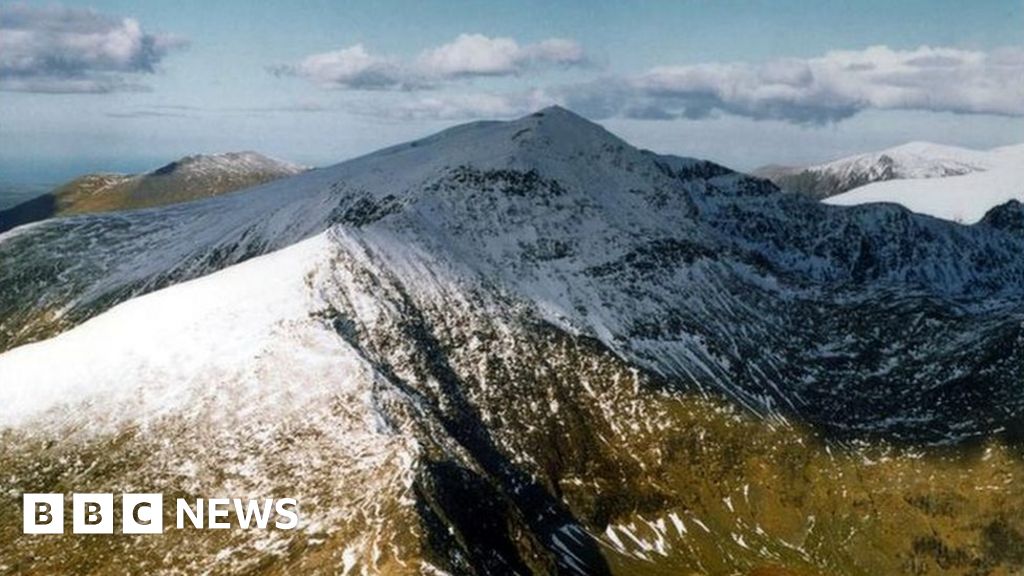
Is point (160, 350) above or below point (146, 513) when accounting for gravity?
above

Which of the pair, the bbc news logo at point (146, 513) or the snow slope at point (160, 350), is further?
the snow slope at point (160, 350)

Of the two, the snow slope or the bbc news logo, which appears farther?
the snow slope

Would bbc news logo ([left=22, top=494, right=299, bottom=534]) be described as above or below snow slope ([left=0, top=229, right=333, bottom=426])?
below

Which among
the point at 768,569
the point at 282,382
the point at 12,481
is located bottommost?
the point at 768,569

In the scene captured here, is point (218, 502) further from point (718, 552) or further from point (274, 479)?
point (718, 552)

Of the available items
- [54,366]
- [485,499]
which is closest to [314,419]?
[485,499]

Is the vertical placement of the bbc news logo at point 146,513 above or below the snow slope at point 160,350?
below

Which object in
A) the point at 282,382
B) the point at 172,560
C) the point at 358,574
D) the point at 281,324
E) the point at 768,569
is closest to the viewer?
the point at 358,574

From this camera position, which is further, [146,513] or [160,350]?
[160,350]
